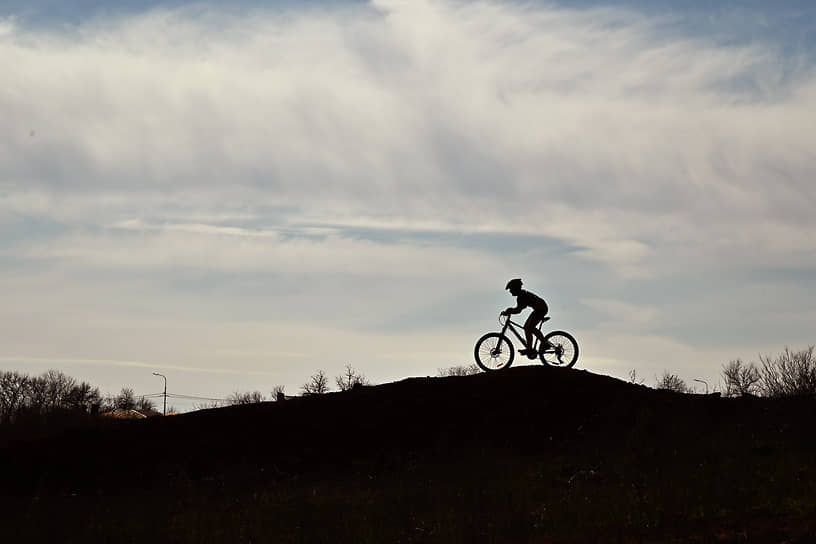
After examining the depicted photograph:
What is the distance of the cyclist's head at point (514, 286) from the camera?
2570 centimetres

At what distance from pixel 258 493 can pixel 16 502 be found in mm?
6884

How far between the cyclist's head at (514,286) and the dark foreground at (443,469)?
335cm

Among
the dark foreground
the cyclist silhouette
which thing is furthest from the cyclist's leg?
the dark foreground

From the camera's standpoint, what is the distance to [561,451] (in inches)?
962

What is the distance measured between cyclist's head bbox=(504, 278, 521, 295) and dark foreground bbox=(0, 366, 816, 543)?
3.35m

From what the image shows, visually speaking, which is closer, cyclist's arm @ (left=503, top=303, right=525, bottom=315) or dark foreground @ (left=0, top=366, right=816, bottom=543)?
dark foreground @ (left=0, top=366, right=816, bottom=543)

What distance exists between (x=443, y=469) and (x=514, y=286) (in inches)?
220

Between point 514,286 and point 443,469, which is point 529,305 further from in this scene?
point 443,469

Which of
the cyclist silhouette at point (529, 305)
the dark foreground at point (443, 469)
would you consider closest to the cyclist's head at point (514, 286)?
the cyclist silhouette at point (529, 305)

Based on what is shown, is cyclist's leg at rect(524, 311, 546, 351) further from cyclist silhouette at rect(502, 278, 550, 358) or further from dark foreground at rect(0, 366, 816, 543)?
dark foreground at rect(0, 366, 816, 543)

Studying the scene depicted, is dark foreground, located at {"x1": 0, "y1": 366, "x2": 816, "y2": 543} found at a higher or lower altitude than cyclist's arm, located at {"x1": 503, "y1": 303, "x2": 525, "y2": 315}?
lower

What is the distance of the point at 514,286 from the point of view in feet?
84.3

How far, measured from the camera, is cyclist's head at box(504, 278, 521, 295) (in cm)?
2570

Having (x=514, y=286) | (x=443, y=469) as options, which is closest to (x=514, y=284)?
(x=514, y=286)
